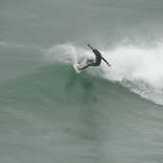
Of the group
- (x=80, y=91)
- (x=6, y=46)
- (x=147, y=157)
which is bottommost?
(x=147, y=157)

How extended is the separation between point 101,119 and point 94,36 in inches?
376

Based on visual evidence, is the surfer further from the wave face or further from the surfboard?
the wave face

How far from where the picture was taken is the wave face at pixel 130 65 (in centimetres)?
3603

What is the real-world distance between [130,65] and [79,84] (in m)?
3.64

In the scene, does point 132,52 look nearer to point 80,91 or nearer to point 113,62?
point 113,62

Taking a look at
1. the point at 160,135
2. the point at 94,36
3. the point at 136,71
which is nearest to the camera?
the point at 160,135

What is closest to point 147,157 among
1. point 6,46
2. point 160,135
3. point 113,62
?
point 160,135

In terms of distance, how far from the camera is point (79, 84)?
3494 cm

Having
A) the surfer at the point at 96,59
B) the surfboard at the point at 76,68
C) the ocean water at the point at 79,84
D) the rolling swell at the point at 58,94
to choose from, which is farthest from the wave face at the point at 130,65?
the surfer at the point at 96,59

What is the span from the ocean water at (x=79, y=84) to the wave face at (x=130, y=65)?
47 millimetres

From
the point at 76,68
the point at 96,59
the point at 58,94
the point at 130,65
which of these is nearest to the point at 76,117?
the point at 58,94

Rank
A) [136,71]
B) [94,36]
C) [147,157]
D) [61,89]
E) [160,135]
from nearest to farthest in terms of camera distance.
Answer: [147,157] → [160,135] → [61,89] → [136,71] → [94,36]

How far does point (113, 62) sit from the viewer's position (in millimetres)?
37281

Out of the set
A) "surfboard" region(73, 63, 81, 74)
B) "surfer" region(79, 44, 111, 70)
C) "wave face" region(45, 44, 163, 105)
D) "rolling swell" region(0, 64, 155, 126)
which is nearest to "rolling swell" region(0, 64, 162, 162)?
"rolling swell" region(0, 64, 155, 126)
